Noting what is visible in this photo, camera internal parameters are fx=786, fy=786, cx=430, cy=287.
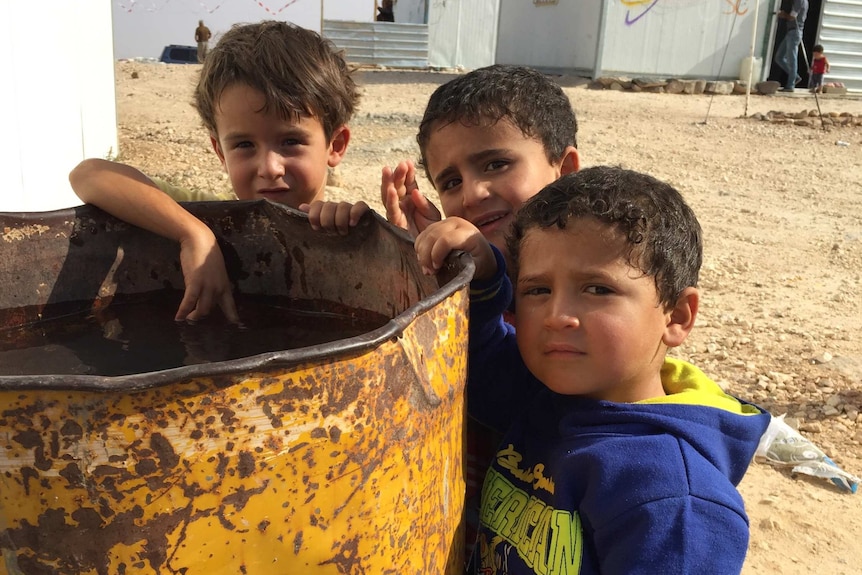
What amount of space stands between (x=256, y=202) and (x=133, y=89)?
11116mm

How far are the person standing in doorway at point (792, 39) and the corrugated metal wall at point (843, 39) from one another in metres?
0.74

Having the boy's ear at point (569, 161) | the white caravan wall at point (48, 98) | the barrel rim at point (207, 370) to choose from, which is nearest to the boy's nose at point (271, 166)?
the boy's ear at point (569, 161)

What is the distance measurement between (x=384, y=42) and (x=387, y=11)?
2.59 meters

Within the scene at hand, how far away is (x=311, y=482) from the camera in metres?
0.92

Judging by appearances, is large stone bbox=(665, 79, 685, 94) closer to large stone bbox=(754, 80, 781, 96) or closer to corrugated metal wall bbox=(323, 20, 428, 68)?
large stone bbox=(754, 80, 781, 96)

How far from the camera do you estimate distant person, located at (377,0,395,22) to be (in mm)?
18609

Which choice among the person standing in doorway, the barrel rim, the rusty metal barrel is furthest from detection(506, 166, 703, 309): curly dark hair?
the person standing in doorway

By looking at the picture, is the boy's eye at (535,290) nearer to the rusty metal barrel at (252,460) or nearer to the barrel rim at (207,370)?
the rusty metal barrel at (252,460)

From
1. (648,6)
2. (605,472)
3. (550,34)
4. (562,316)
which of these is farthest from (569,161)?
(550,34)

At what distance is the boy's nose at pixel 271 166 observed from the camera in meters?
2.19

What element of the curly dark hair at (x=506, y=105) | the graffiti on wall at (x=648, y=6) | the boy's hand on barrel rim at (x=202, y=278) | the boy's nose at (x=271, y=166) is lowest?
the boy's hand on barrel rim at (x=202, y=278)

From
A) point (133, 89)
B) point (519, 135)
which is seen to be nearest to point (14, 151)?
point (519, 135)

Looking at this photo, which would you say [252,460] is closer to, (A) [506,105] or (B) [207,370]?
(B) [207,370]

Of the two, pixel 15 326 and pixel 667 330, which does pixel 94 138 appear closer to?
pixel 15 326
